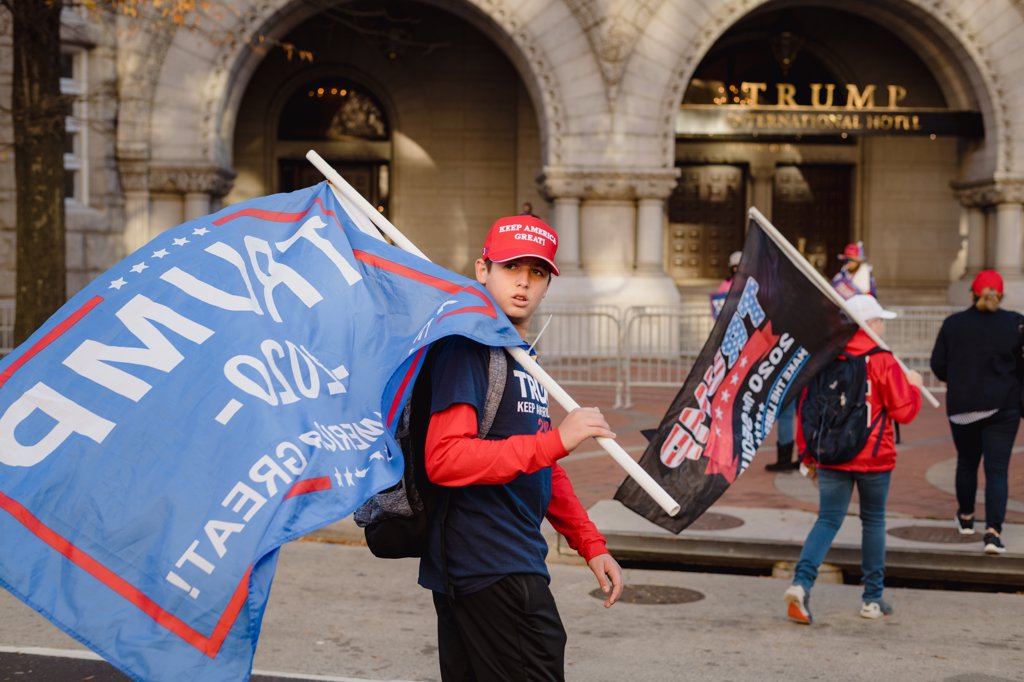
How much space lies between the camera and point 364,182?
83.8 feet

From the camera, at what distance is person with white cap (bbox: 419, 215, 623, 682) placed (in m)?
3.38

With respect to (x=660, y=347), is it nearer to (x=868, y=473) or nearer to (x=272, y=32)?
(x=272, y=32)

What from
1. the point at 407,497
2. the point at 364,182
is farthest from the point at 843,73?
the point at 407,497

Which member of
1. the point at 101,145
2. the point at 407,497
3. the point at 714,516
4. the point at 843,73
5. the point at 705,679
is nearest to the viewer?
the point at 407,497

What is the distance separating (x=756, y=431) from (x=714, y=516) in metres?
2.94

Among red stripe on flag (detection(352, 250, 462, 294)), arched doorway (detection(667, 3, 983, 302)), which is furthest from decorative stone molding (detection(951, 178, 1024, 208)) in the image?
red stripe on flag (detection(352, 250, 462, 294))

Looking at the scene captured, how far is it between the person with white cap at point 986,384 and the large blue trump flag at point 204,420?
5579 mm

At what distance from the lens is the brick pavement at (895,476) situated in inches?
392

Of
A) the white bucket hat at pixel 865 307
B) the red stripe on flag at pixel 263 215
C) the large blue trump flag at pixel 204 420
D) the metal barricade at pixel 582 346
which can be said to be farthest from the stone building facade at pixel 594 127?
the large blue trump flag at pixel 204 420

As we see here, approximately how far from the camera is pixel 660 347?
703 inches

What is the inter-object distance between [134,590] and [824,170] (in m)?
24.4

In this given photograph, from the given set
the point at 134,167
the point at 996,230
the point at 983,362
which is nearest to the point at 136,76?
the point at 134,167

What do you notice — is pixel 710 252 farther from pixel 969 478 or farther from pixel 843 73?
pixel 969 478

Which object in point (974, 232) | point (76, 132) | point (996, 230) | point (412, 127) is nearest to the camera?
point (76, 132)
